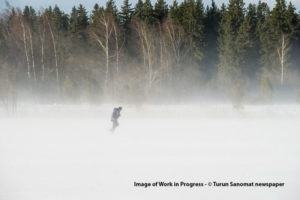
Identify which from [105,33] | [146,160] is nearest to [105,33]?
[105,33]

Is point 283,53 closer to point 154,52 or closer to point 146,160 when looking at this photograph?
point 154,52

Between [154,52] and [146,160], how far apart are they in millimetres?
31305

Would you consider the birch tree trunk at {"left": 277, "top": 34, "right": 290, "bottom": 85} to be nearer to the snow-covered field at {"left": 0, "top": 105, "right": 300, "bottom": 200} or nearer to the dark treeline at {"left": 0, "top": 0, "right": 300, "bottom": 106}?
the dark treeline at {"left": 0, "top": 0, "right": 300, "bottom": 106}

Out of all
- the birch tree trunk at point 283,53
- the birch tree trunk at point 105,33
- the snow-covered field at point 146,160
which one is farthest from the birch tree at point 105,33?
the birch tree trunk at point 283,53

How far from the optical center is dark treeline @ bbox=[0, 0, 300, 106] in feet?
127

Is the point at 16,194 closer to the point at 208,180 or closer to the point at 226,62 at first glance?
the point at 208,180

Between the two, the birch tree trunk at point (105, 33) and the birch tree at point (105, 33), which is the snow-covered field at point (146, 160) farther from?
the birch tree at point (105, 33)

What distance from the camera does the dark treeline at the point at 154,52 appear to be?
38.8 meters

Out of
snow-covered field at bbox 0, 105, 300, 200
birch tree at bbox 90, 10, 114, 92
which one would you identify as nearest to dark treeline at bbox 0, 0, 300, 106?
birch tree at bbox 90, 10, 114, 92

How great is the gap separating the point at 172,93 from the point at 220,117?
6329 mm

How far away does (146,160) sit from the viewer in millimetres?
11367

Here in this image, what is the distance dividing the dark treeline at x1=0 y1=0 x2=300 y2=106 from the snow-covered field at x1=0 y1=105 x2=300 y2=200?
17.6 m

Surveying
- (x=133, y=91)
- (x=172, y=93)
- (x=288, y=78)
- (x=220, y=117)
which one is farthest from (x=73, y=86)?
(x=288, y=78)

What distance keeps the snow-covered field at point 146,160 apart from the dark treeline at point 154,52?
17.6 metres
